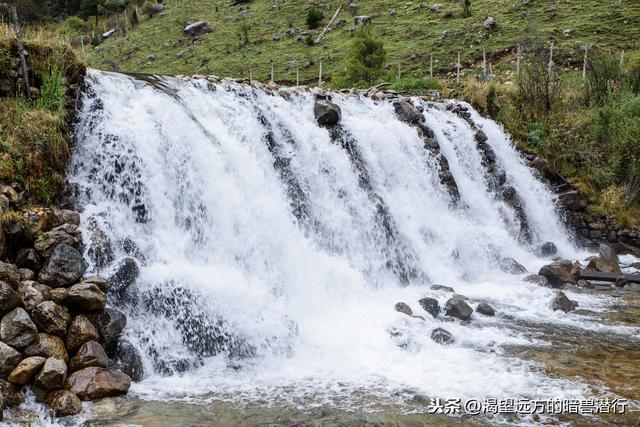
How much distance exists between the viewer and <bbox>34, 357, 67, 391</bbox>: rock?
5270 mm

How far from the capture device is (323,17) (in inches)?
1467

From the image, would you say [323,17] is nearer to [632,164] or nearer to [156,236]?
[632,164]

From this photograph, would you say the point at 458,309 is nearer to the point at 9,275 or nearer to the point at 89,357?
the point at 89,357

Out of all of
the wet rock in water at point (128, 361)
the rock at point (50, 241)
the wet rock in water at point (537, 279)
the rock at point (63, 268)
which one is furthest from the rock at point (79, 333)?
the wet rock in water at point (537, 279)

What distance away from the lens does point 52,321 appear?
5719 millimetres

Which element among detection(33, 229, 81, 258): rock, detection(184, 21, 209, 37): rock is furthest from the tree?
detection(184, 21, 209, 37): rock

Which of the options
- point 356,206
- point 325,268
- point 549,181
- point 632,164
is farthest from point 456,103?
point 325,268

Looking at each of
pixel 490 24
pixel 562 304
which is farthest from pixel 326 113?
pixel 490 24

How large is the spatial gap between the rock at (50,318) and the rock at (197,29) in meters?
36.4

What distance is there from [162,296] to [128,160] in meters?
2.59

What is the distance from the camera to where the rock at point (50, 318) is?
224 inches

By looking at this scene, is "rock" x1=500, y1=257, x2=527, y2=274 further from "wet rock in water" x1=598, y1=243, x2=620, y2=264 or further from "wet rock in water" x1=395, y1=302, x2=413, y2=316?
"wet rock in water" x1=395, y1=302, x2=413, y2=316

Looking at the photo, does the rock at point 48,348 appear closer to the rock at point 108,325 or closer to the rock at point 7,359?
the rock at point 7,359

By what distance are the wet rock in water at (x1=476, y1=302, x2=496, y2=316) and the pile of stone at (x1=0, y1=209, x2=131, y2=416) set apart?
5.89 m
